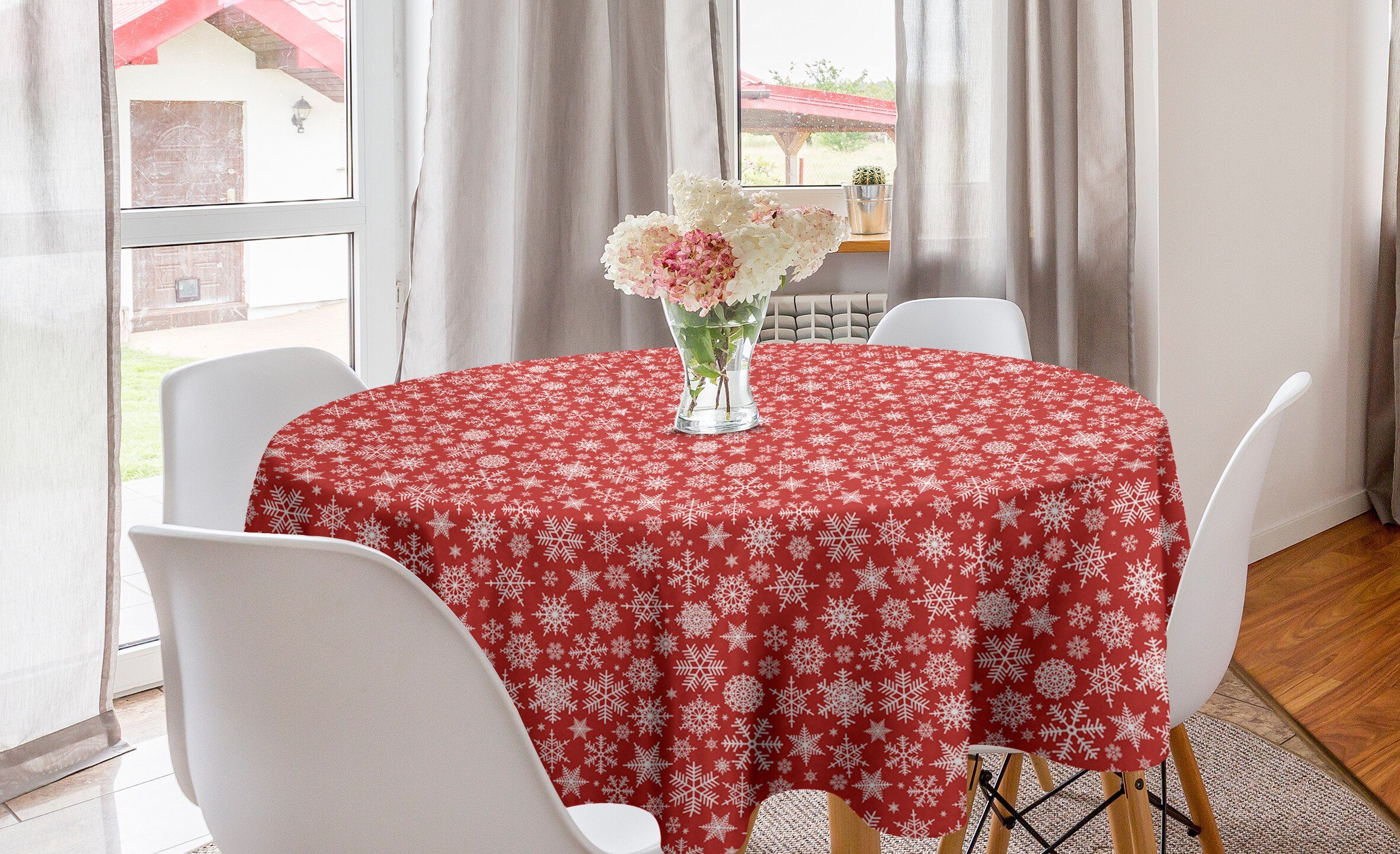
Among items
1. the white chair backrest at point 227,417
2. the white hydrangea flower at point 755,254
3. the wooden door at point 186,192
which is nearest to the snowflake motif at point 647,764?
the white hydrangea flower at point 755,254

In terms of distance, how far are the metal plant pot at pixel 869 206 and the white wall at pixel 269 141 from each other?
4.84 feet

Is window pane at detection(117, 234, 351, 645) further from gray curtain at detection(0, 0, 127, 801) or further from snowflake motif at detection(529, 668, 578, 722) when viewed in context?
snowflake motif at detection(529, 668, 578, 722)

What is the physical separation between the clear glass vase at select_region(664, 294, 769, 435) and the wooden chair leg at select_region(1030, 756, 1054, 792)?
94 cm

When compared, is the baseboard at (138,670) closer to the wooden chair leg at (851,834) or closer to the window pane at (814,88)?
the wooden chair leg at (851,834)

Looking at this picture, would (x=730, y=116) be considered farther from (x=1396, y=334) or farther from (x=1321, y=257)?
(x=1396, y=334)

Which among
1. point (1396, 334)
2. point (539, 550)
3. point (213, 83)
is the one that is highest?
point (213, 83)

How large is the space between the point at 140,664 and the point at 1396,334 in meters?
3.64

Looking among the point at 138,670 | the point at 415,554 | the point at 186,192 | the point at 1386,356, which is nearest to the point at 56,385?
the point at 186,192

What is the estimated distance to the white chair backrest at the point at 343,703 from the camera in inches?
39.8

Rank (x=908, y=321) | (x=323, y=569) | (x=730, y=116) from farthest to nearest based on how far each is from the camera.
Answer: (x=730, y=116) < (x=908, y=321) < (x=323, y=569)

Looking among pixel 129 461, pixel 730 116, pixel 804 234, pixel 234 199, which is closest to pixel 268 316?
pixel 234 199

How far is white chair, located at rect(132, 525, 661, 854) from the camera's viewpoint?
1.01 metres

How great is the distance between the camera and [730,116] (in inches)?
140

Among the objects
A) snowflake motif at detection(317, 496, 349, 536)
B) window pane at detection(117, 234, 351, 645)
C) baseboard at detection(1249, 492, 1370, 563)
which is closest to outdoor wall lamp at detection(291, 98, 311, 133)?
window pane at detection(117, 234, 351, 645)
